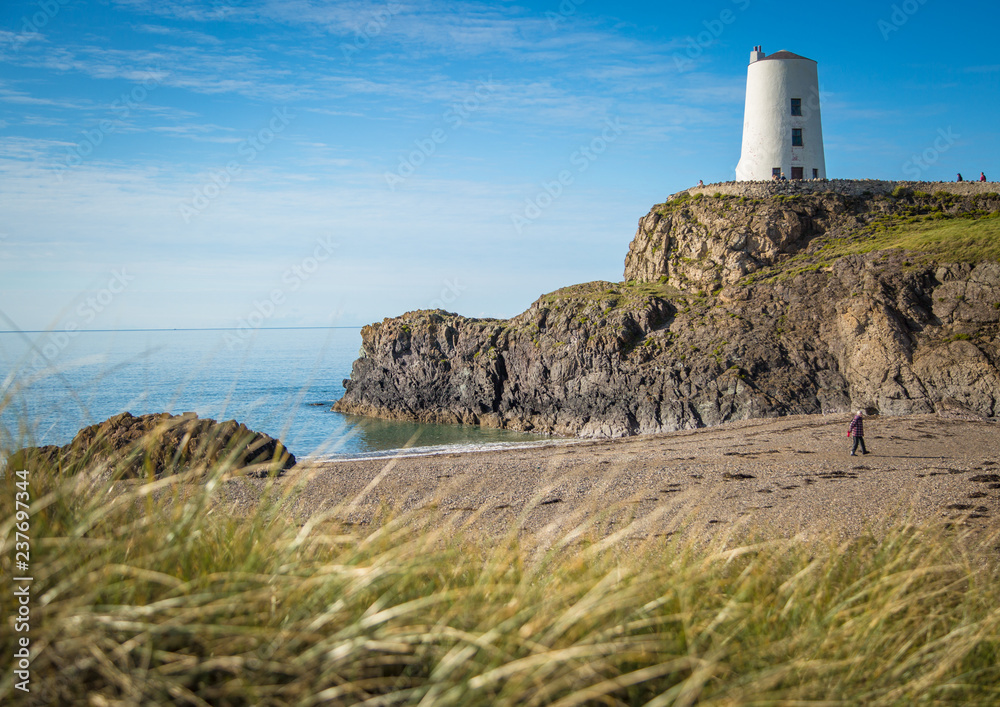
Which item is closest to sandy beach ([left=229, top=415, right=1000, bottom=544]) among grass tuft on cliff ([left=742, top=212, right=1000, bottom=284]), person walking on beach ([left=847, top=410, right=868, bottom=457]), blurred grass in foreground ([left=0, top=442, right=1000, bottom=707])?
person walking on beach ([left=847, top=410, right=868, bottom=457])

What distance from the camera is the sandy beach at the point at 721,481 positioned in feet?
44.9

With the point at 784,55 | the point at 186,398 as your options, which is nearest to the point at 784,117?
the point at 784,55

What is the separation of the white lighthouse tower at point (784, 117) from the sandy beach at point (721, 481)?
88.5ft

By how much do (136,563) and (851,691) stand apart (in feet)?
11.8

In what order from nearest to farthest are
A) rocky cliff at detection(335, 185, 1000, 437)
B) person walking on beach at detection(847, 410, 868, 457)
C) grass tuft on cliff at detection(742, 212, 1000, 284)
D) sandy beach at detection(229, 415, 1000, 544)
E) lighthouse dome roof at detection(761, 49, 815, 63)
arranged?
sandy beach at detection(229, 415, 1000, 544)
person walking on beach at detection(847, 410, 868, 457)
rocky cliff at detection(335, 185, 1000, 437)
grass tuft on cliff at detection(742, 212, 1000, 284)
lighthouse dome roof at detection(761, 49, 815, 63)

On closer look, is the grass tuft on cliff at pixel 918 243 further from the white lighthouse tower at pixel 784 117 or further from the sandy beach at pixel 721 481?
the sandy beach at pixel 721 481

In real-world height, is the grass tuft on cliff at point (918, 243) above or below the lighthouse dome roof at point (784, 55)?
below

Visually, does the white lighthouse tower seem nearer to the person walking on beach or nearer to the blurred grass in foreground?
the person walking on beach

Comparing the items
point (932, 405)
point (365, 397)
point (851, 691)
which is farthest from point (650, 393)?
point (851, 691)

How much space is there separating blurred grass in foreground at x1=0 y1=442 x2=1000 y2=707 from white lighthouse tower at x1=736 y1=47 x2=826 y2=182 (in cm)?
5044

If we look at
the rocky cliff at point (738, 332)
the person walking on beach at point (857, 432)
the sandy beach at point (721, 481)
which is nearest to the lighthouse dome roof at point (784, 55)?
the rocky cliff at point (738, 332)

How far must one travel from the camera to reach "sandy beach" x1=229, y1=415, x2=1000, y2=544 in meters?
13.7

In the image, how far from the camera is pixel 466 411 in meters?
45.0

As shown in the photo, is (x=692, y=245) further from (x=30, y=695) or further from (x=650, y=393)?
(x=30, y=695)
